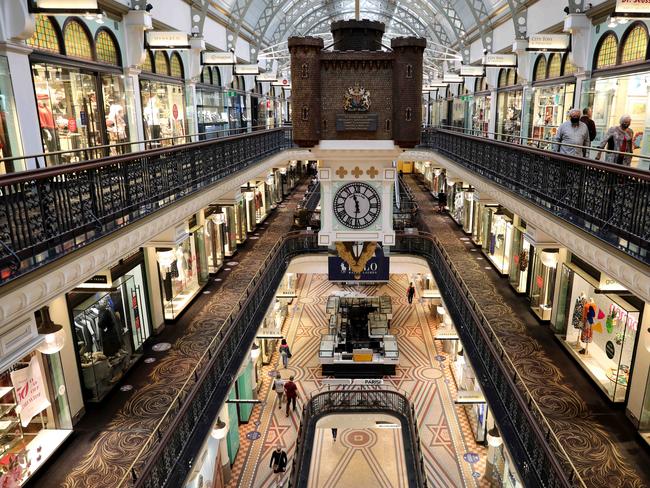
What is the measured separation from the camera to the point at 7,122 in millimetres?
7906

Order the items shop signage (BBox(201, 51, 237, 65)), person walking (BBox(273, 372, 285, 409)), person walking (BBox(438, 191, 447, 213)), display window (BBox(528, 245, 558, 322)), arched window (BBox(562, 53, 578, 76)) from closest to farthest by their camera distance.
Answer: display window (BBox(528, 245, 558, 322)) → arched window (BBox(562, 53, 578, 76)) → shop signage (BBox(201, 51, 237, 65)) → person walking (BBox(273, 372, 285, 409)) → person walking (BBox(438, 191, 447, 213))

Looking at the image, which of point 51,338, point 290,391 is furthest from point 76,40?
point 290,391

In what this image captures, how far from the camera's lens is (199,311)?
Result: 13.2 m

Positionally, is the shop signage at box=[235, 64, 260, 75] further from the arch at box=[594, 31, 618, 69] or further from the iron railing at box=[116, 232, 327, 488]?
the arch at box=[594, 31, 618, 69]

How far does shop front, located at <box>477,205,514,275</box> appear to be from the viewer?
15812mm

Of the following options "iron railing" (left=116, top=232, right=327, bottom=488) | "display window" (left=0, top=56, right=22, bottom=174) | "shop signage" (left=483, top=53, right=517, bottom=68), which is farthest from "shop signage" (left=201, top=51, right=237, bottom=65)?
"display window" (left=0, top=56, right=22, bottom=174)

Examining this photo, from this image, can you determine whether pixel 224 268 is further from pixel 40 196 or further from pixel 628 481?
pixel 628 481

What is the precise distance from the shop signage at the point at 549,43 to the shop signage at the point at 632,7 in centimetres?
410

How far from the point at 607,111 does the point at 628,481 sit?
8364mm

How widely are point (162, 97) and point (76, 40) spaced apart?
14.7 feet

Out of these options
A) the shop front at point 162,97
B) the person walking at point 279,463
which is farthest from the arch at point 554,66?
the person walking at point 279,463

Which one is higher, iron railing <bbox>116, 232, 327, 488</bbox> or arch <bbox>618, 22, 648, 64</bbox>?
arch <bbox>618, 22, 648, 64</bbox>

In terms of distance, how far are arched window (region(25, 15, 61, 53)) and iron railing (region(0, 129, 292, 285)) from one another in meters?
2.93

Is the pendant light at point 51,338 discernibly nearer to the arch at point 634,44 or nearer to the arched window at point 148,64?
the arched window at point 148,64
